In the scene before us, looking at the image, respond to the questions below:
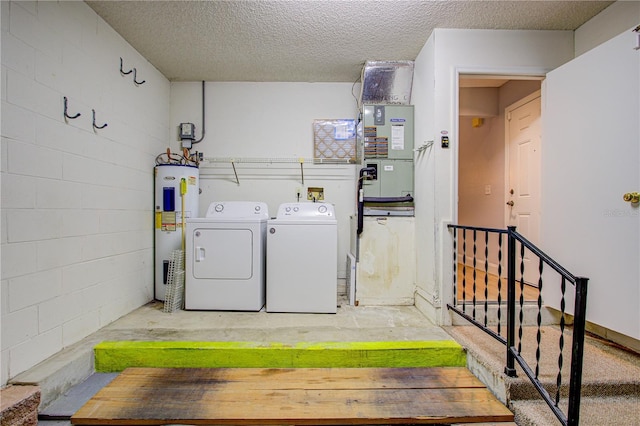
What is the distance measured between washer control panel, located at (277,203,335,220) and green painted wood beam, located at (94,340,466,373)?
1430mm

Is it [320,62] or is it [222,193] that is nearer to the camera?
[320,62]

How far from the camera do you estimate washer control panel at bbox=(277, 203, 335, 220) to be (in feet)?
10.4

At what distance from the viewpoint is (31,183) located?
70.0 inches

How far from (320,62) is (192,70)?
1408mm

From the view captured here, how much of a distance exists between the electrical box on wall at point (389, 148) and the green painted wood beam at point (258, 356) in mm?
1516

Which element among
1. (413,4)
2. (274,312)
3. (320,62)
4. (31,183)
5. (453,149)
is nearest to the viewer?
(31,183)

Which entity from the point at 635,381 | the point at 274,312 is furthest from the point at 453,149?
the point at 274,312

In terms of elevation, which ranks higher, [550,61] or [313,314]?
[550,61]

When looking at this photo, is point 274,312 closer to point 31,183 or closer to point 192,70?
point 31,183

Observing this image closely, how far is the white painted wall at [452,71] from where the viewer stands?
254cm

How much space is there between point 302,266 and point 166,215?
151 centimetres

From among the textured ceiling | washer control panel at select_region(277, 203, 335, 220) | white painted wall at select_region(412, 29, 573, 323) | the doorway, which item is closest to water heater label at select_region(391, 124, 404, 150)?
white painted wall at select_region(412, 29, 573, 323)

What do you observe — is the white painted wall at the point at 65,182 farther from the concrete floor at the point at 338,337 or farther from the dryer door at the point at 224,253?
the dryer door at the point at 224,253

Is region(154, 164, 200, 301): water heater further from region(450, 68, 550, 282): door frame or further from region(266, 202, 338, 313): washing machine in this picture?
region(450, 68, 550, 282): door frame
